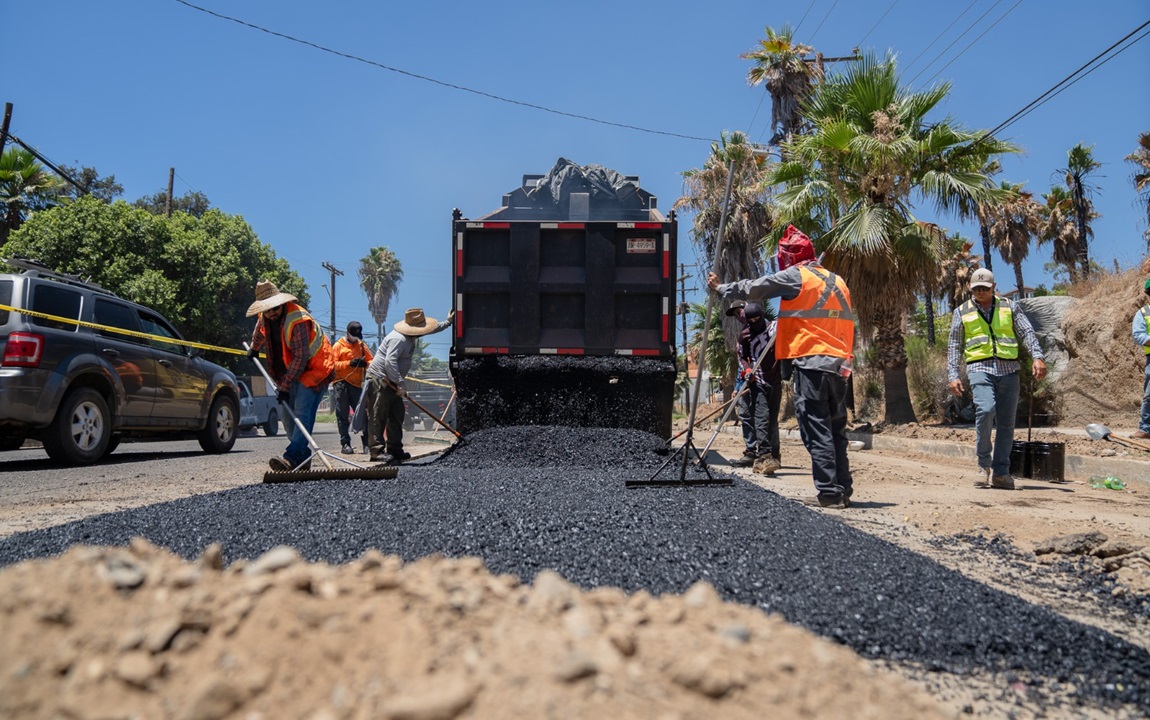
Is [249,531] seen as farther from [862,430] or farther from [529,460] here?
[862,430]

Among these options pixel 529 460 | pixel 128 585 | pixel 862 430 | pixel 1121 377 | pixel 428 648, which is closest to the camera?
pixel 428 648

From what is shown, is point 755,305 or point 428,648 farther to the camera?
point 755,305

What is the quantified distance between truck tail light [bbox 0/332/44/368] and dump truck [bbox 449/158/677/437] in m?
3.75

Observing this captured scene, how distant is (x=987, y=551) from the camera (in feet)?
12.1

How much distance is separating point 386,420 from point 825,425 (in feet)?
16.2

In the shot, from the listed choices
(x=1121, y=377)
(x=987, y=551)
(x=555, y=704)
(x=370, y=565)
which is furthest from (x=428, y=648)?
(x=1121, y=377)

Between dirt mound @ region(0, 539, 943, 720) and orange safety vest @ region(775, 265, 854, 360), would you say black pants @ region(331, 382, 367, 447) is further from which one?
dirt mound @ region(0, 539, 943, 720)

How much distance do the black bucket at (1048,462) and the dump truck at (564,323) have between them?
132 inches

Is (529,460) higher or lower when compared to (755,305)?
lower

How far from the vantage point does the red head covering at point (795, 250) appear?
217 inches

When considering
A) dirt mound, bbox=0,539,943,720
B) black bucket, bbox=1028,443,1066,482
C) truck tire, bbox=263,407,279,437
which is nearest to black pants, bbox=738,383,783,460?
black bucket, bbox=1028,443,1066,482

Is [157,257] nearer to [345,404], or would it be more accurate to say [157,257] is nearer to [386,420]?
[345,404]

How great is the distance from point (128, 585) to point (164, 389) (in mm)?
7883

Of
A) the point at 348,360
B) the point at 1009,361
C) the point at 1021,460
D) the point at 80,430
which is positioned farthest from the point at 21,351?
the point at 1021,460
